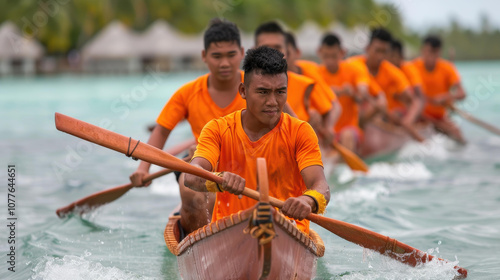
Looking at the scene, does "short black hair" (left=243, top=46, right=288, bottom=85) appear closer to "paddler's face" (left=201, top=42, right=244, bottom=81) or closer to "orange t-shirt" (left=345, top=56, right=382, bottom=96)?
"paddler's face" (left=201, top=42, right=244, bottom=81)

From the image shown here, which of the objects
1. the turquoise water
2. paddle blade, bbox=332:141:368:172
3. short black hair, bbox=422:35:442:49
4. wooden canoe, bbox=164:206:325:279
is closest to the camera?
wooden canoe, bbox=164:206:325:279

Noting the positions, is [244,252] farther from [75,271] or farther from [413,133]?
[413,133]

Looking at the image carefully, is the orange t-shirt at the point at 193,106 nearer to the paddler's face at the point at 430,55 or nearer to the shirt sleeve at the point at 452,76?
the paddler's face at the point at 430,55

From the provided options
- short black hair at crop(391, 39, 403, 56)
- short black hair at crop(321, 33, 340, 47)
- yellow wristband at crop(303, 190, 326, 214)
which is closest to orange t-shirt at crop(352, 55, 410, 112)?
short black hair at crop(391, 39, 403, 56)

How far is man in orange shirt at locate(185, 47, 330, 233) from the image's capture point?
3.98 m

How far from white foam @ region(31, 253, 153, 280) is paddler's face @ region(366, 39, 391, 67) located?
6.36 m

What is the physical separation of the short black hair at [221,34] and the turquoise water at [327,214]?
1757mm

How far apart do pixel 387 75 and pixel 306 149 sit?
7021 mm

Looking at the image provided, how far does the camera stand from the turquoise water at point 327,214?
5.03 m

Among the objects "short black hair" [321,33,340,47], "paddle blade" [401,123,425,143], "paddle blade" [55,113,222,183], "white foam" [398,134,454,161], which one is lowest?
"paddle blade" [55,113,222,183]

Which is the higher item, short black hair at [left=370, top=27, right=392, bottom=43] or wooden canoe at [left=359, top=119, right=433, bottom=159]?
short black hair at [left=370, top=27, right=392, bottom=43]

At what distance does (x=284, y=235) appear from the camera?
3.65 m

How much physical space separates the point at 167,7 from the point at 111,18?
444 centimetres

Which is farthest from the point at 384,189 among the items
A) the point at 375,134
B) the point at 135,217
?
the point at 135,217
